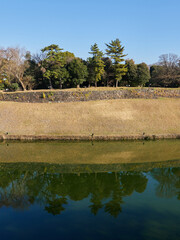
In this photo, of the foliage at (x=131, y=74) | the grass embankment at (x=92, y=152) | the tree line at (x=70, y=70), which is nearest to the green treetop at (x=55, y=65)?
the tree line at (x=70, y=70)

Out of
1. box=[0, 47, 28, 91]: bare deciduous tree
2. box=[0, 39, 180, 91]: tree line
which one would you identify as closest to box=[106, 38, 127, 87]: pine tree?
box=[0, 39, 180, 91]: tree line

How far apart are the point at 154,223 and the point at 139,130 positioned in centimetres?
1810

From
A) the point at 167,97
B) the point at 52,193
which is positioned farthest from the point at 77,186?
the point at 167,97

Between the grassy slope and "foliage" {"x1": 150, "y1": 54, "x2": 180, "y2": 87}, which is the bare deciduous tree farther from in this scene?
"foliage" {"x1": 150, "y1": 54, "x2": 180, "y2": 87}

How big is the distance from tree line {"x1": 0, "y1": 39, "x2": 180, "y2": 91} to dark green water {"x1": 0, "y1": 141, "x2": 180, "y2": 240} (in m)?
31.2

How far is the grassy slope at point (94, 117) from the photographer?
2662 centimetres

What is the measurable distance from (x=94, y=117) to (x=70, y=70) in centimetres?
1853

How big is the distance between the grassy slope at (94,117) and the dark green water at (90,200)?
10524 millimetres

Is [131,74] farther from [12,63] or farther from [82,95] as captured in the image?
[12,63]

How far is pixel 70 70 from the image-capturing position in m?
44.7

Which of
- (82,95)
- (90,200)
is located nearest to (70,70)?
(82,95)

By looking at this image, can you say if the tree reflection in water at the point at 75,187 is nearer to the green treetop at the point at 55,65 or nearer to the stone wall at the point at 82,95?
the stone wall at the point at 82,95

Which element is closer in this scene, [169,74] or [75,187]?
[75,187]

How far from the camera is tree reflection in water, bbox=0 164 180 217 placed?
423 inches
